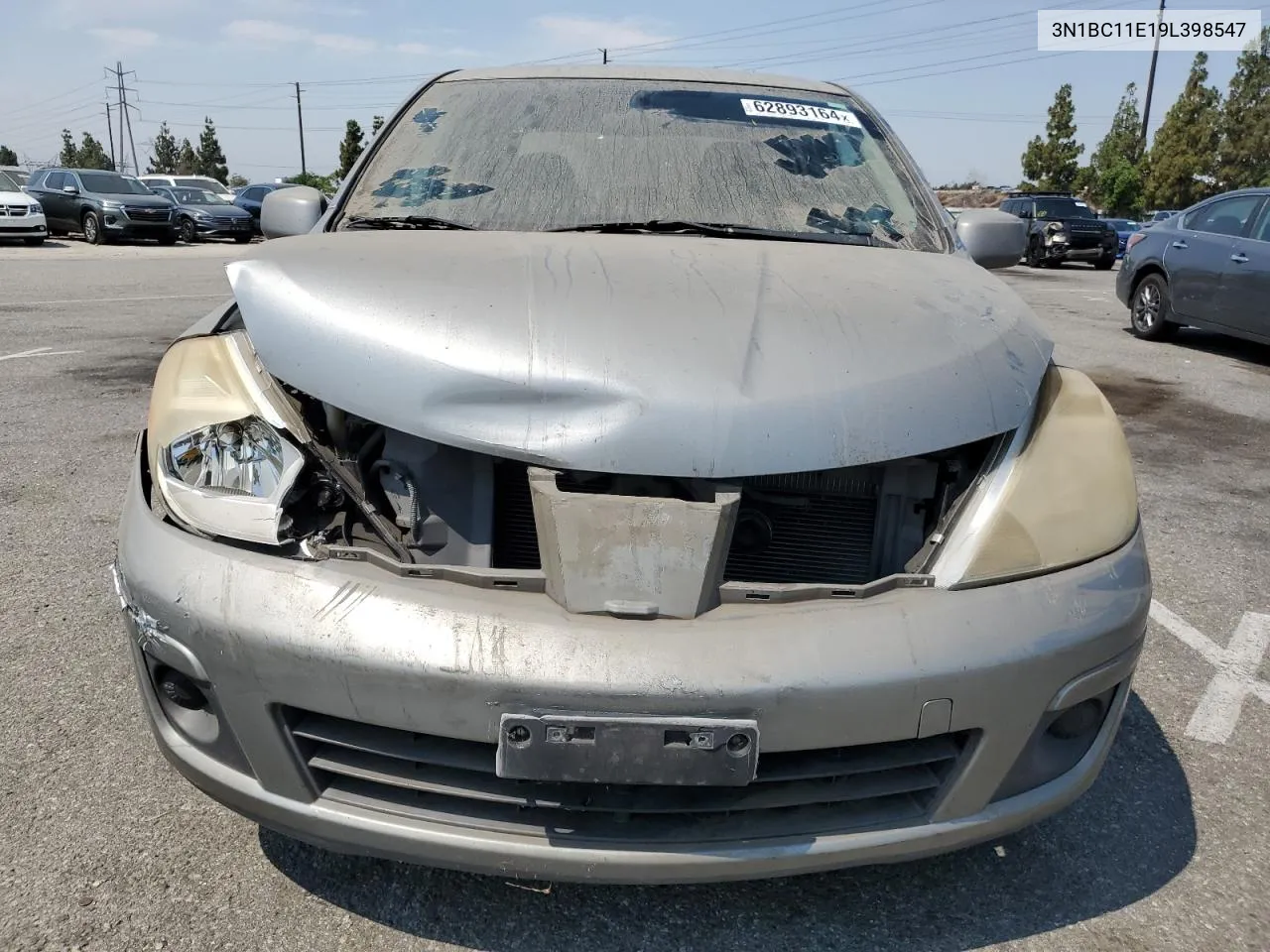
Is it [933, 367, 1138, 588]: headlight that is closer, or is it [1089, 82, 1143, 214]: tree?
[933, 367, 1138, 588]: headlight

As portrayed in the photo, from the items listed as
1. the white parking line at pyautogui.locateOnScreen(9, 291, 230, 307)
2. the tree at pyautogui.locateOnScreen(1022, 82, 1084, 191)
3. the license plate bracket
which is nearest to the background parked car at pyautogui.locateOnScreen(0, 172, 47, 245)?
the white parking line at pyautogui.locateOnScreen(9, 291, 230, 307)

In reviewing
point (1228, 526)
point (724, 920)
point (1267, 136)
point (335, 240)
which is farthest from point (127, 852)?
point (1267, 136)

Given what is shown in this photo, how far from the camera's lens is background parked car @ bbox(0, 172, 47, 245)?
707 inches

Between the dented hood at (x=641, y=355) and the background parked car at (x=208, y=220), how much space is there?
21.6 metres

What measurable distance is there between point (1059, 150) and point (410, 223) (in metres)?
47.1

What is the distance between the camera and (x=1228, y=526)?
13.7ft

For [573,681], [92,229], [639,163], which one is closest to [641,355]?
[573,681]

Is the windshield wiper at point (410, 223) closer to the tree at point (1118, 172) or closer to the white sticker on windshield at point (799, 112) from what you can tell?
the white sticker on windshield at point (799, 112)

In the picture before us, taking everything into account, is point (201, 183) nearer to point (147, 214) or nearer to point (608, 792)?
point (147, 214)

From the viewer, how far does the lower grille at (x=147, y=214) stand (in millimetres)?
18938

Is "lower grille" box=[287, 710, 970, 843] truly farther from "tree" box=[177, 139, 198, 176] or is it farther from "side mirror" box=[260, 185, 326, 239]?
"tree" box=[177, 139, 198, 176]

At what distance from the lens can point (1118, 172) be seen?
41.5 meters

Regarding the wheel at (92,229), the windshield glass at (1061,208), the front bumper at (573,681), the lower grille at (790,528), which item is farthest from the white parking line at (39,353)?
the windshield glass at (1061,208)

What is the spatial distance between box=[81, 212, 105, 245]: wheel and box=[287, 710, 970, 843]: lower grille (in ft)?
69.1
